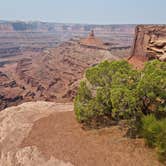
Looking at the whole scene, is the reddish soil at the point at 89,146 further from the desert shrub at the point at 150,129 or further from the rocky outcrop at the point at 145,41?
the rocky outcrop at the point at 145,41

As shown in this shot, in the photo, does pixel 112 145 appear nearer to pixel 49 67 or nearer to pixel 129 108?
pixel 129 108

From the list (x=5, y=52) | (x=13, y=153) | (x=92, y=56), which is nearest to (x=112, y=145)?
(x=13, y=153)

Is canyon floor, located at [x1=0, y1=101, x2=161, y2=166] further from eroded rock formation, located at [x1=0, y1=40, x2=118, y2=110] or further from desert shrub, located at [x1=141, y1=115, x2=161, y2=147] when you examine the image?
eroded rock formation, located at [x1=0, y1=40, x2=118, y2=110]

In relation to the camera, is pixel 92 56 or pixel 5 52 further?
pixel 5 52

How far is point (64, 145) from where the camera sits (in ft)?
53.3

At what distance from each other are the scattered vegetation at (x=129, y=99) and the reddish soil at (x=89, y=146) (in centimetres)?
81

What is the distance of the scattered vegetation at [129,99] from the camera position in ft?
50.3

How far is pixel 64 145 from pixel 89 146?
1.46m

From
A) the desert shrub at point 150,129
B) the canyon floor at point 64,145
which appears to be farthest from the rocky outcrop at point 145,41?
the canyon floor at point 64,145

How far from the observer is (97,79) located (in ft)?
60.8

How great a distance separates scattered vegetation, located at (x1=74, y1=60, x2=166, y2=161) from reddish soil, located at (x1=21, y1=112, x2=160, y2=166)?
2.67 ft

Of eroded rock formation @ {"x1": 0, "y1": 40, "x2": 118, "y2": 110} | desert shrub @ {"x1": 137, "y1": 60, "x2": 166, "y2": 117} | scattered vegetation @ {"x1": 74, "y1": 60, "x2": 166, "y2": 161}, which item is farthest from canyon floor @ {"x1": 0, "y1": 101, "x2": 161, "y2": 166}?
eroded rock formation @ {"x1": 0, "y1": 40, "x2": 118, "y2": 110}

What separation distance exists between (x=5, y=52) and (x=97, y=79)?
148 m

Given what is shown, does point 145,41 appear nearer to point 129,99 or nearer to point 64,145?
point 129,99
